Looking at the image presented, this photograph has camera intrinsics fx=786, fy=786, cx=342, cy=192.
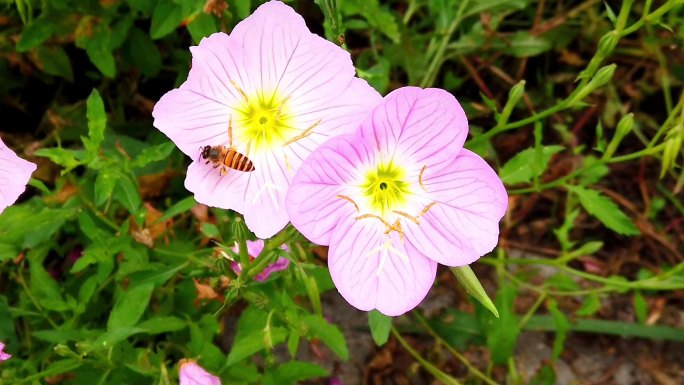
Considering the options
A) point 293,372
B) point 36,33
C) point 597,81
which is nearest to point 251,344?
point 293,372

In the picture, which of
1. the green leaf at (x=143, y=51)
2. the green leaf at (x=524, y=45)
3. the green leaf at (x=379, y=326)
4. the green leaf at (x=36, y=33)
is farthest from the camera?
the green leaf at (x=524, y=45)

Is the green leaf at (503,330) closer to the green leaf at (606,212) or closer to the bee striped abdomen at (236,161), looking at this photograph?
the green leaf at (606,212)

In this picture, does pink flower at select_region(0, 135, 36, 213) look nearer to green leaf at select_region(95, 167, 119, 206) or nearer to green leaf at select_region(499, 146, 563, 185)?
green leaf at select_region(95, 167, 119, 206)

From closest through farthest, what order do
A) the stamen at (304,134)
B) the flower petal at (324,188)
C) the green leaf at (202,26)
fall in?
the flower petal at (324,188) < the stamen at (304,134) < the green leaf at (202,26)

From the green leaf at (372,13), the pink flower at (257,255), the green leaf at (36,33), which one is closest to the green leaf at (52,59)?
the green leaf at (36,33)

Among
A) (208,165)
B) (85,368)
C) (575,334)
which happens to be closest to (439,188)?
(208,165)

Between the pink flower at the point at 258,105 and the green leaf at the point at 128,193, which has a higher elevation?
the pink flower at the point at 258,105

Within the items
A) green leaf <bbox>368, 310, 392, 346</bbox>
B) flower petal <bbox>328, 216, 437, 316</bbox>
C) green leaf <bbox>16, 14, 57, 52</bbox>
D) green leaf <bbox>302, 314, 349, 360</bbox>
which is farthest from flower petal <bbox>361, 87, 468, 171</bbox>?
green leaf <bbox>16, 14, 57, 52</bbox>
